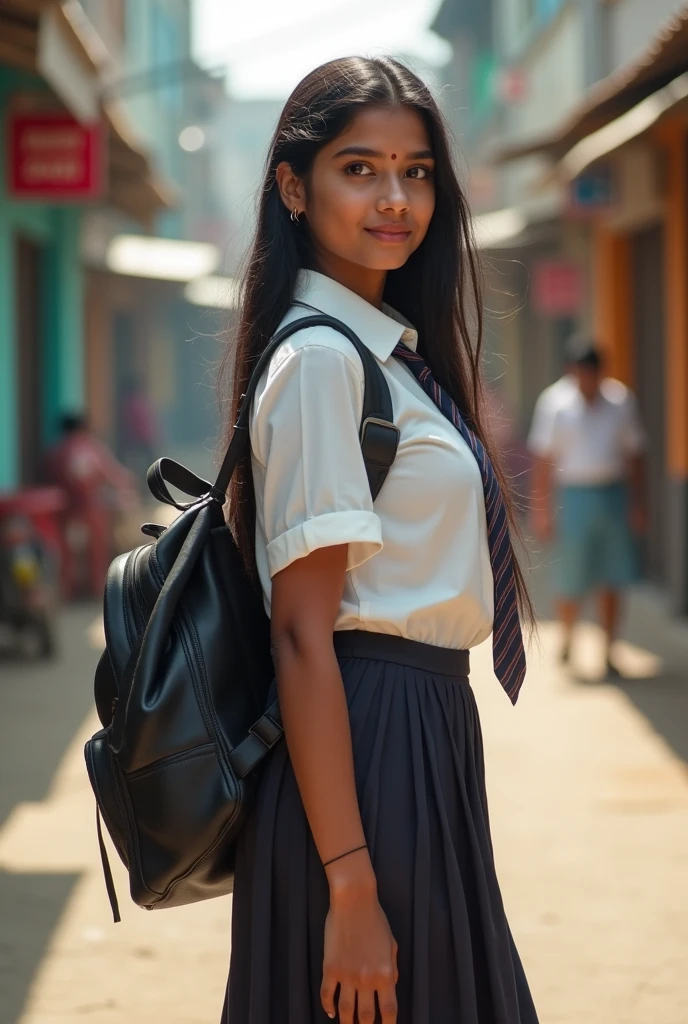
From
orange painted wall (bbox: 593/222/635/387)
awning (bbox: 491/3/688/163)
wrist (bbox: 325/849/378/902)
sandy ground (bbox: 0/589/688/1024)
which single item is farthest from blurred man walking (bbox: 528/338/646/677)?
wrist (bbox: 325/849/378/902)

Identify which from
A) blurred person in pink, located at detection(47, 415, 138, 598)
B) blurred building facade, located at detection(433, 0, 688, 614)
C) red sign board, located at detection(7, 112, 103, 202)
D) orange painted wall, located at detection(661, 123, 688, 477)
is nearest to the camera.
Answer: blurred building facade, located at detection(433, 0, 688, 614)

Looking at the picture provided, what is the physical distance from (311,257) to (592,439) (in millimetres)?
6078

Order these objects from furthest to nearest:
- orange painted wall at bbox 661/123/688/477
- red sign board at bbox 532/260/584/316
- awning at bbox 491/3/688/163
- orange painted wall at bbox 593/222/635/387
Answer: red sign board at bbox 532/260/584/316 < orange painted wall at bbox 593/222/635/387 < orange painted wall at bbox 661/123/688/477 < awning at bbox 491/3/688/163

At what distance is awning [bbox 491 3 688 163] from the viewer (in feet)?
22.0

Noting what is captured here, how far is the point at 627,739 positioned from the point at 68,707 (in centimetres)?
264

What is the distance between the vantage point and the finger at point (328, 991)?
1755 mm

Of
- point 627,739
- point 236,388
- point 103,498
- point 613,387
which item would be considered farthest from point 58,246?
point 236,388

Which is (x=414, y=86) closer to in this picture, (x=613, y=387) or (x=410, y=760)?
(x=410, y=760)

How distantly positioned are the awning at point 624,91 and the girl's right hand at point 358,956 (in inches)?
203

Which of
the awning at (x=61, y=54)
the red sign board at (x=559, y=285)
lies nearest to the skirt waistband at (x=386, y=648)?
the awning at (x=61, y=54)

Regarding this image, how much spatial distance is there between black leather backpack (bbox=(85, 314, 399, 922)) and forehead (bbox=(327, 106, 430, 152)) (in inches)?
10.3

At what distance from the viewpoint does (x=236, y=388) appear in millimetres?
2008

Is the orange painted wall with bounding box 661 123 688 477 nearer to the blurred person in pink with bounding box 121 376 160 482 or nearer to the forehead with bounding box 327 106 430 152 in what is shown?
the forehead with bounding box 327 106 430 152

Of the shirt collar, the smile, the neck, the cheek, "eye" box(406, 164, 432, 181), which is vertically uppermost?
"eye" box(406, 164, 432, 181)
